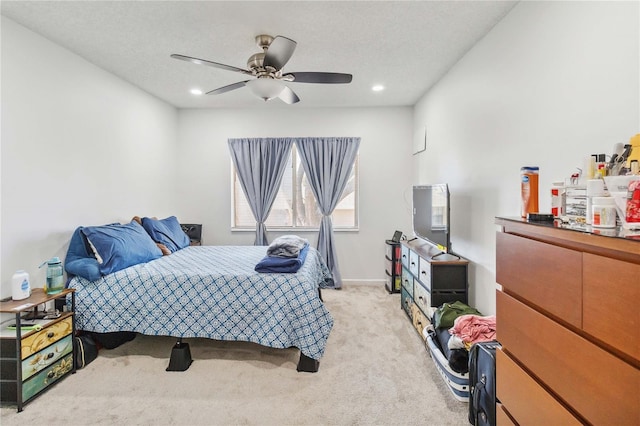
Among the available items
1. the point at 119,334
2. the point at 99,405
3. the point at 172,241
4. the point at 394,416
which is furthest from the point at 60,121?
the point at 394,416

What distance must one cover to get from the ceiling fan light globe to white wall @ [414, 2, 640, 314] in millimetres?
1672

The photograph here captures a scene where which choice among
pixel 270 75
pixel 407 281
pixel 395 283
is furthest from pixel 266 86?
pixel 395 283

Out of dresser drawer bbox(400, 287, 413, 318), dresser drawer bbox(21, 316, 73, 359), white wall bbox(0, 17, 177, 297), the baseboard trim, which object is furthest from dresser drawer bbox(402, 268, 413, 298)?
white wall bbox(0, 17, 177, 297)

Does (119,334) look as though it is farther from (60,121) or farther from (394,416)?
(394,416)

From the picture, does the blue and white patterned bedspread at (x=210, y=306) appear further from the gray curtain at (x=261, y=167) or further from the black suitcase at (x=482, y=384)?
the gray curtain at (x=261, y=167)

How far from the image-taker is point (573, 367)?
98 cm

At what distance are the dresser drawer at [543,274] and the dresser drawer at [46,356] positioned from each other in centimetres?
289

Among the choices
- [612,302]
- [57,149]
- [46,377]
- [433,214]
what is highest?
[57,149]

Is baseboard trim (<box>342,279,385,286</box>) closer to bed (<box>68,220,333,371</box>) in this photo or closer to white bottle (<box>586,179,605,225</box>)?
bed (<box>68,220,333,371</box>)

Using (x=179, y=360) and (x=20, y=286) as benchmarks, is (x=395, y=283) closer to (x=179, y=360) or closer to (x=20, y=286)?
(x=179, y=360)

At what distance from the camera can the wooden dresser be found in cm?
81

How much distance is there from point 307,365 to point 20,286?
2.16 metres

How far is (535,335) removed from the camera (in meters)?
1.16

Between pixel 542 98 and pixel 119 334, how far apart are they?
12.3 ft
